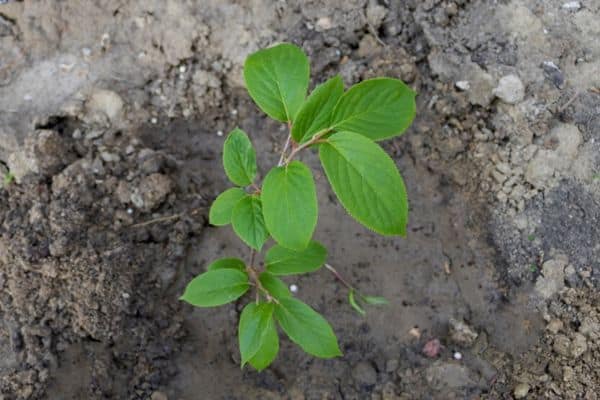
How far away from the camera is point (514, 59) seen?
2818 millimetres

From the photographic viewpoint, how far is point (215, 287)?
2.04 metres

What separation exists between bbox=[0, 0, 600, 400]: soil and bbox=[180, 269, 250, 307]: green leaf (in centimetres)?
51

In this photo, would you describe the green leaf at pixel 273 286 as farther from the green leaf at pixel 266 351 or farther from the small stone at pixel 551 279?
the small stone at pixel 551 279

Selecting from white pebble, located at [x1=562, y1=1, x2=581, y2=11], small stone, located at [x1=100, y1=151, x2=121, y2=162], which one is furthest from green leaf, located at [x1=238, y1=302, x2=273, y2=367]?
white pebble, located at [x1=562, y1=1, x2=581, y2=11]

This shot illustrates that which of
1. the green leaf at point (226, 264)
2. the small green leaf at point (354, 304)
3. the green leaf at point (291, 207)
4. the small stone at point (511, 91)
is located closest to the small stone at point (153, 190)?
the green leaf at point (226, 264)

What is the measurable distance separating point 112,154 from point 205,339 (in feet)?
2.86

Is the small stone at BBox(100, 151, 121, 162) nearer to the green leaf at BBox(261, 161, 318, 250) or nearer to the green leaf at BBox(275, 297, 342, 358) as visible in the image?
the green leaf at BBox(275, 297, 342, 358)

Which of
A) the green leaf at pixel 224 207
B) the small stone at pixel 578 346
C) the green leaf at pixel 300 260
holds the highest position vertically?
the green leaf at pixel 224 207

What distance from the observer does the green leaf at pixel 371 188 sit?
58.9 inches

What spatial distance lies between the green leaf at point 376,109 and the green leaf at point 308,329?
69 cm

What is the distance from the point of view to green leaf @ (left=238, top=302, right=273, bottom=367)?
1928 mm

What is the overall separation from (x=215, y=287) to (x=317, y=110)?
75 centimetres

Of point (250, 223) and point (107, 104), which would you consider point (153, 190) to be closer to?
point (107, 104)

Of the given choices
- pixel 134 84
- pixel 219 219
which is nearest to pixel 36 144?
pixel 134 84
